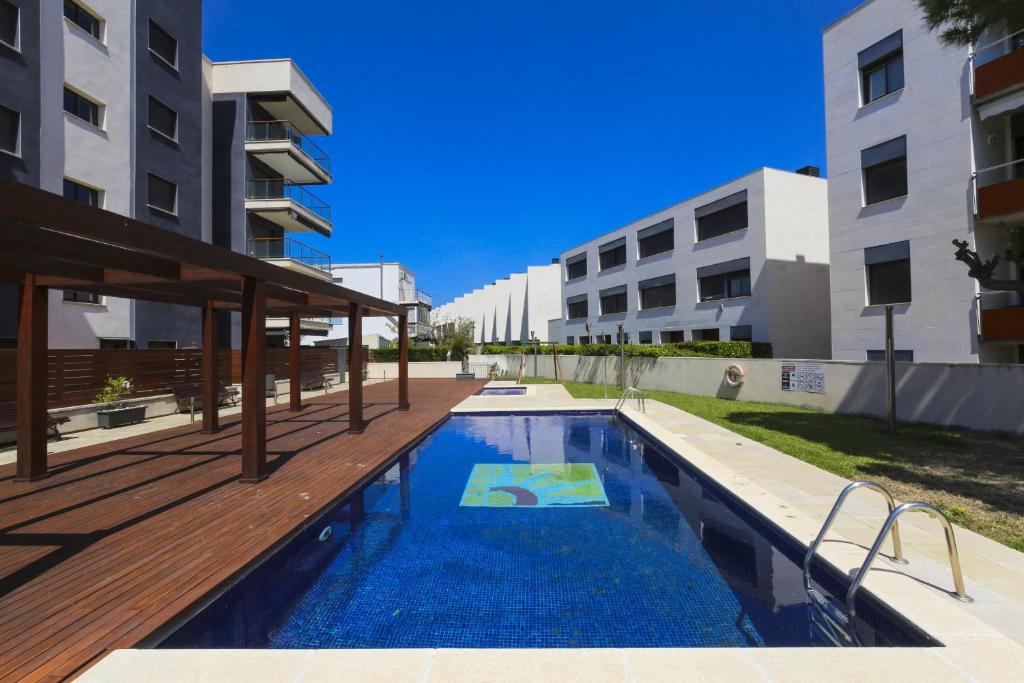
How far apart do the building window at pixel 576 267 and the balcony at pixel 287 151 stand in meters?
19.7

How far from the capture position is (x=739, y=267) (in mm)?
23516

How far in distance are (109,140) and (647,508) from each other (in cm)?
1840

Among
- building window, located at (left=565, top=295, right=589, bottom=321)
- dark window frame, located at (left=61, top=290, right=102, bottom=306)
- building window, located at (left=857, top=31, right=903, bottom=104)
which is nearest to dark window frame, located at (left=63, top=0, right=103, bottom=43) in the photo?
dark window frame, located at (left=61, top=290, right=102, bottom=306)

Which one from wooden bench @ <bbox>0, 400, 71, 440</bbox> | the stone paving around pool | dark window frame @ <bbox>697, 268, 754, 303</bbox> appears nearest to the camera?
the stone paving around pool

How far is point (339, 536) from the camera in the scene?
5496 millimetres

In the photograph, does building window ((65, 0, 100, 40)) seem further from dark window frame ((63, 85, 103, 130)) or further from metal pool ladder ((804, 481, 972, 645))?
metal pool ladder ((804, 481, 972, 645))

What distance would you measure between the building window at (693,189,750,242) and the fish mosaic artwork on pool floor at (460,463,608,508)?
19436mm

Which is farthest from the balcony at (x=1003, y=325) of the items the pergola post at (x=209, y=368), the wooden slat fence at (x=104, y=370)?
the wooden slat fence at (x=104, y=370)

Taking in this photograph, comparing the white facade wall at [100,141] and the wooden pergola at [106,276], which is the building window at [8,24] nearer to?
the white facade wall at [100,141]

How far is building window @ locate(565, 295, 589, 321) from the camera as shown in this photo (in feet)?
126

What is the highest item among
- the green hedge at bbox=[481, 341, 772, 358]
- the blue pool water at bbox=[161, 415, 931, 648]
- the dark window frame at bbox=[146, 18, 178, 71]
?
Result: the dark window frame at bbox=[146, 18, 178, 71]

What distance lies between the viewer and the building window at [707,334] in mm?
25145

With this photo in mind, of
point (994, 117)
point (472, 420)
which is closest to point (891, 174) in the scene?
point (994, 117)

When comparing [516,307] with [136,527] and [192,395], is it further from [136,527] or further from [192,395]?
[136,527]
